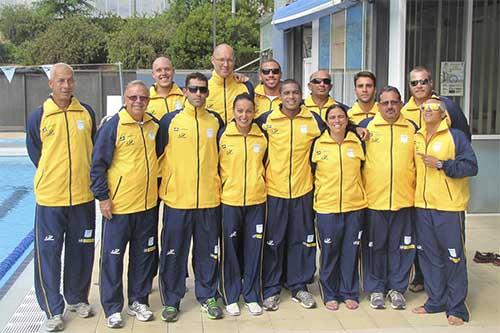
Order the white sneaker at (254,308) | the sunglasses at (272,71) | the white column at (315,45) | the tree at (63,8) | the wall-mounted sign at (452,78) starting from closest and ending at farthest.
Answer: the white sneaker at (254,308) → the sunglasses at (272,71) → the wall-mounted sign at (452,78) → the white column at (315,45) → the tree at (63,8)

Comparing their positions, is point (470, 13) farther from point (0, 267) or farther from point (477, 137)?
point (0, 267)

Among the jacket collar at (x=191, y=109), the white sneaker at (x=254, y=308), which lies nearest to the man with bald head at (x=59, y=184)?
the jacket collar at (x=191, y=109)

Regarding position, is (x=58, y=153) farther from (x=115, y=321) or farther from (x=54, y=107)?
(x=115, y=321)

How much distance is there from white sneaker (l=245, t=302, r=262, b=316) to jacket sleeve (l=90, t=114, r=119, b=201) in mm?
1329

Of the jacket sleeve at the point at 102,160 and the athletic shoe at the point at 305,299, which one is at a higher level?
the jacket sleeve at the point at 102,160

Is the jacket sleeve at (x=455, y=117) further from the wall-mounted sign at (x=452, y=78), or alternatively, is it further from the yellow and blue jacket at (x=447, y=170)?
the wall-mounted sign at (x=452, y=78)

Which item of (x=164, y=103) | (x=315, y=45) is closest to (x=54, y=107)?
(x=164, y=103)

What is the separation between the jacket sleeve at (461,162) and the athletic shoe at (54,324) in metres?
2.80

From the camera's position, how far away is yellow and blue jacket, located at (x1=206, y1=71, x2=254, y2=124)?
16.6 ft

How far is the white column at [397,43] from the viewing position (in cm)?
711

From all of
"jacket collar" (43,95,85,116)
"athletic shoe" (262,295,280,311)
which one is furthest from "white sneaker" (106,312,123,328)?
"jacket collar" (43,95,85,116)

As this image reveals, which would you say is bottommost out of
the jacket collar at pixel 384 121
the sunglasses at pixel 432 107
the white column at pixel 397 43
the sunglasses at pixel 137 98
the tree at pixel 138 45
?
the jacket collar at pixel 384 121

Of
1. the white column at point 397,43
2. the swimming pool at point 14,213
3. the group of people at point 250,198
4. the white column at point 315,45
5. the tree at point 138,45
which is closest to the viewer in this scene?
the group of people at point 250,198

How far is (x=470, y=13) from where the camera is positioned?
7.28 metres
